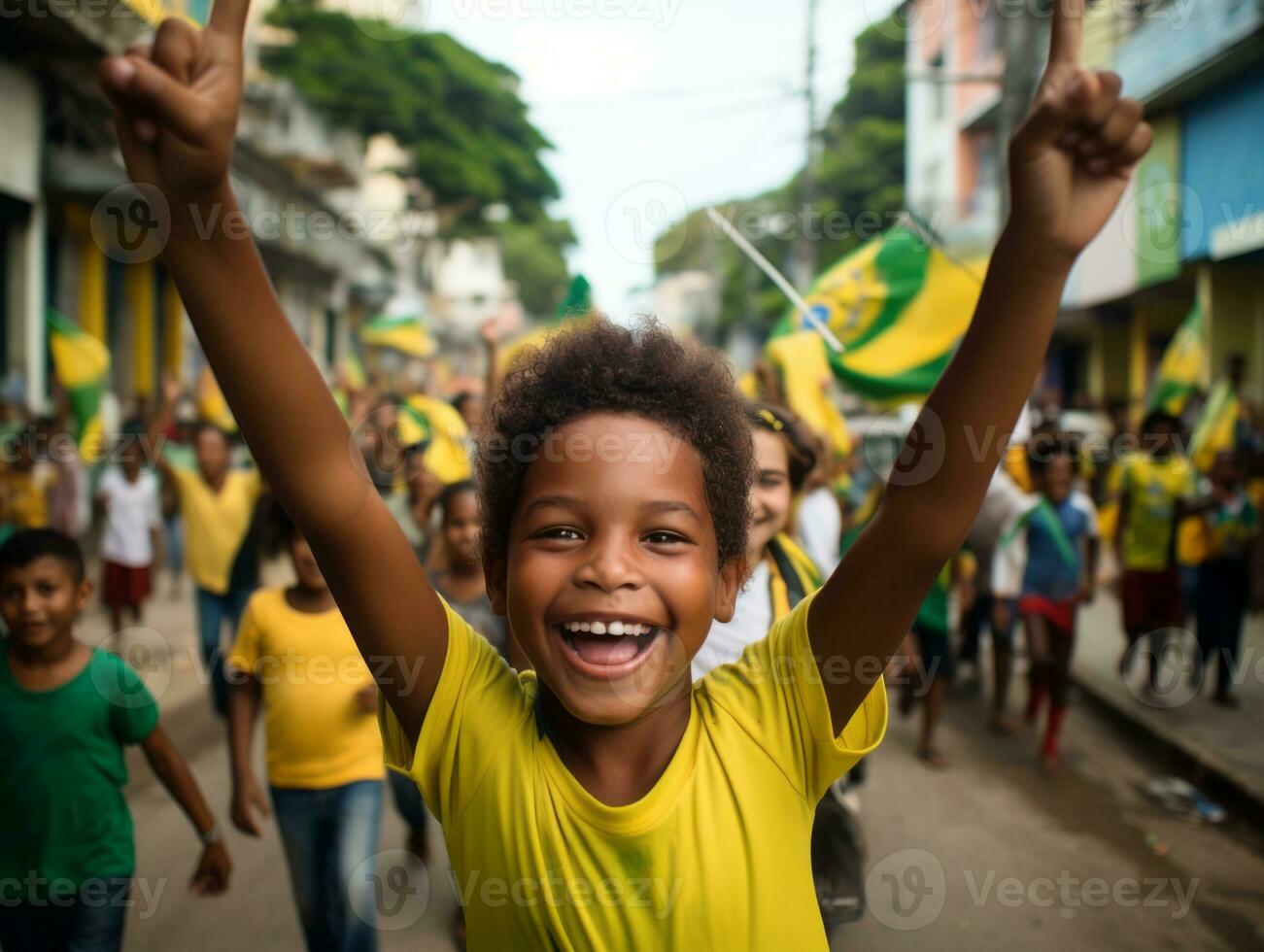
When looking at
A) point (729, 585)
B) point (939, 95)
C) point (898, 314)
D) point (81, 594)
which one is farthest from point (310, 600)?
point (939, 95)

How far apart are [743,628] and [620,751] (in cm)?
134

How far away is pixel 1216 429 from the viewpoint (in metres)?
7.63

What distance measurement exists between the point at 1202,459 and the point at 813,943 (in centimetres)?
709

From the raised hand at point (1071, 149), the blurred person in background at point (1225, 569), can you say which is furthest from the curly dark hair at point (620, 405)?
the blurred person in background at point (1225, 569)

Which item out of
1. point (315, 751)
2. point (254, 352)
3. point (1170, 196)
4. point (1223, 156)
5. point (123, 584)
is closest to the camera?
point (254, 352)

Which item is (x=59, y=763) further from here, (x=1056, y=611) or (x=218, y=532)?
(x=1056, y=611)

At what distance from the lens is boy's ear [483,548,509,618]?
5.28 feet

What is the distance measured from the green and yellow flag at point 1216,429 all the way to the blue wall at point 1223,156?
19.1ft

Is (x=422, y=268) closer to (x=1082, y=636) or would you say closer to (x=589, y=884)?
(x=1082, y=636)

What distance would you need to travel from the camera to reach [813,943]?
4.75 ft

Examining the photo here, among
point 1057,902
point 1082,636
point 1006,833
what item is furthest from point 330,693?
point 1082,636

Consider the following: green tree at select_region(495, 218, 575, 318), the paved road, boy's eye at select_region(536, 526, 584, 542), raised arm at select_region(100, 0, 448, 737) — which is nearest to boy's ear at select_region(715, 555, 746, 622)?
boy's eye at select_region(536, 526, 584, 542)

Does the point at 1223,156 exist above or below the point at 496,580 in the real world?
above

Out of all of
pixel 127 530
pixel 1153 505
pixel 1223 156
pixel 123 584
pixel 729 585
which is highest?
pixel 1223 156
